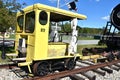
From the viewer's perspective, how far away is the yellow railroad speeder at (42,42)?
24.1 feet

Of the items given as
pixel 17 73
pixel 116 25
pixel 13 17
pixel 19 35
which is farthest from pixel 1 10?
pixel 116 25

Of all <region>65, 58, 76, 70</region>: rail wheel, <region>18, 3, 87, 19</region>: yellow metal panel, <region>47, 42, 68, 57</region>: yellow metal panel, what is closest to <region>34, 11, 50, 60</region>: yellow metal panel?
<region>47, 42, 68, 57</region>: yellow metal panel

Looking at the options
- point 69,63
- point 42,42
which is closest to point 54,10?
point 42,42

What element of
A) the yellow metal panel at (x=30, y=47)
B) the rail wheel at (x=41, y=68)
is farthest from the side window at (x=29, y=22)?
the rail wheel at (x=41, y=68)

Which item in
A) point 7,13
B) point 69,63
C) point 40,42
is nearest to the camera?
point 40,42

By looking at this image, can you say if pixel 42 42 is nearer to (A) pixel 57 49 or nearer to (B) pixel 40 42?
(B) pixel 40 42

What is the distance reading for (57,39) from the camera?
911 centimetres

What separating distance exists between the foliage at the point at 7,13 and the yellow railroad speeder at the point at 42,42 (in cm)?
414

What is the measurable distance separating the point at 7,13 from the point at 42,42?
6610 mm

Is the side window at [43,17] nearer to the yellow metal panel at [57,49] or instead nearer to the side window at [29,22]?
the side window at [29,22]

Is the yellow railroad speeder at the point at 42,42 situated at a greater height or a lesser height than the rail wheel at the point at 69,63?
greater

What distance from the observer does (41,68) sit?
7711 mm

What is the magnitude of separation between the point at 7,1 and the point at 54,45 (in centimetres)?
679

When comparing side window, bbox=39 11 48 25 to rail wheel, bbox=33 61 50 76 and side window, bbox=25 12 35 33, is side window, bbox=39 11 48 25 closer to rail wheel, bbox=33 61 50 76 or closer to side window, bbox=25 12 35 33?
side window, bbox=25 12 35 33
